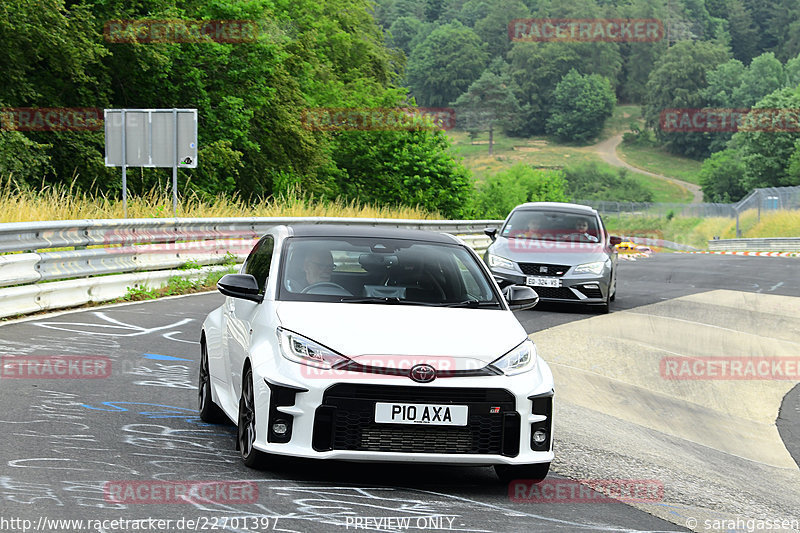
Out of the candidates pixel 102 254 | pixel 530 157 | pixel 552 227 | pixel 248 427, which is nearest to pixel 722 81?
pixel 530 157

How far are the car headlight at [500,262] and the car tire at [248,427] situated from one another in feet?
37.1

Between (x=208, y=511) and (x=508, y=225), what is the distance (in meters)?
14.2

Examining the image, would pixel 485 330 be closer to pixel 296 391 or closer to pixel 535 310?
pixel 296 391

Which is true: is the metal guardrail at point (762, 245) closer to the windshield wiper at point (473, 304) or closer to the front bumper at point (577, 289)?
the front bumper at point (577, 289)

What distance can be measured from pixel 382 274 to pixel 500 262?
10684 millimetres

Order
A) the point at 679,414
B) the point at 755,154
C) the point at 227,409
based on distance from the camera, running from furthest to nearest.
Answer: the point at 755,154 < the point at 679,414 < the point at 227,409

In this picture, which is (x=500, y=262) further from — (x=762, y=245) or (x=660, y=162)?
(x=660, y=162)

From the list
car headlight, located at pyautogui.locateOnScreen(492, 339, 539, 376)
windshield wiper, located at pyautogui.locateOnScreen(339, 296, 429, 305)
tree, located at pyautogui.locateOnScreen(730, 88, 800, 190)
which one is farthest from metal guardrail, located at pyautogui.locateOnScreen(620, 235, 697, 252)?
car headlight, located at pyautogui.locateOnScreen(492, 339, 539, 376)

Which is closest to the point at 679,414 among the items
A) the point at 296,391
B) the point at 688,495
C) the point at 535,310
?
the point at 688,495

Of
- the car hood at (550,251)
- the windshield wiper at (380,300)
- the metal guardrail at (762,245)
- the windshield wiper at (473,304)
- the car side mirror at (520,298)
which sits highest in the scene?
the windshield wiper at (380,300)

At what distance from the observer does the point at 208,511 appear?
5.37 metres

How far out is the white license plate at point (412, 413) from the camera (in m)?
5.93

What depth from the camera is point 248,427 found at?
20.9 ft

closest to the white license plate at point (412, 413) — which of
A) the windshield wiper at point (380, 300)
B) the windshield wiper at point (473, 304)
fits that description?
the windshield wiper at point (380, 300)
